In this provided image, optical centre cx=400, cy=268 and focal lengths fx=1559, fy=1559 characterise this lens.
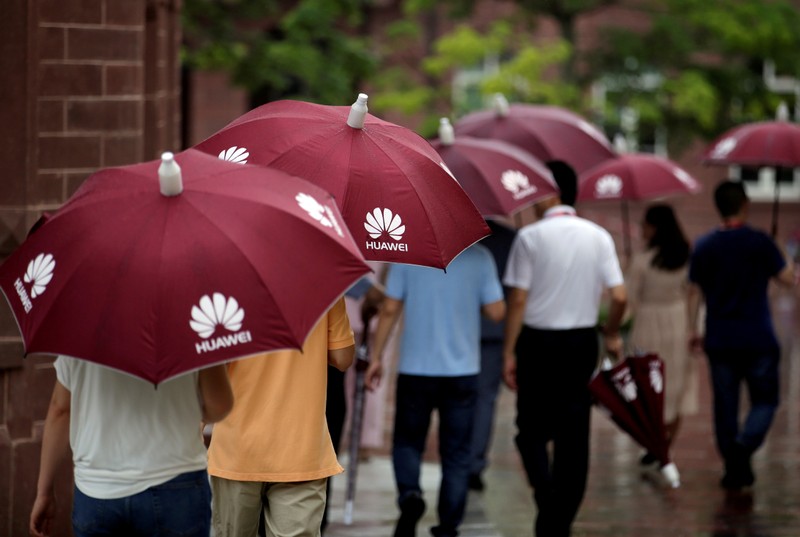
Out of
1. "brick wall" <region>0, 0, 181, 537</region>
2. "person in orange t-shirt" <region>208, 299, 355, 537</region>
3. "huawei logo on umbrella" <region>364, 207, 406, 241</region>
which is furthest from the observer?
"brick wall" <region>0, 0, 181, 537</region>

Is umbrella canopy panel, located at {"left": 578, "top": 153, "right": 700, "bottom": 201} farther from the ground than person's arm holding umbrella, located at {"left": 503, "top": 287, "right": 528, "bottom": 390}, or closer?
farther from the ground

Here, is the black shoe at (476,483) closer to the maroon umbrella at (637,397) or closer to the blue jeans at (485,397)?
the blue jeans at (485,397)

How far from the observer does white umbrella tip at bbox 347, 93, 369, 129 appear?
553 centimetres

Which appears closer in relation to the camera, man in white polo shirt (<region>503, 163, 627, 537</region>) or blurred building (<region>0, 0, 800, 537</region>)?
blurred building (<region>0, 0, 800, 537</region>)

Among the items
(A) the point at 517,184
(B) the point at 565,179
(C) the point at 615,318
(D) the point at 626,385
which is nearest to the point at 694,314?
(D) the point at 626,385

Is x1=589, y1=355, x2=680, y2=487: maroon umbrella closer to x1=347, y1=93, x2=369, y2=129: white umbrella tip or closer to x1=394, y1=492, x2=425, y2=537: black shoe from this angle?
x1=394, y1=492, x2=425, y2=537: black shoe

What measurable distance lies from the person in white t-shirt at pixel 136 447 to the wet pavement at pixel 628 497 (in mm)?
3731

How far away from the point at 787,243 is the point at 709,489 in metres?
18.5

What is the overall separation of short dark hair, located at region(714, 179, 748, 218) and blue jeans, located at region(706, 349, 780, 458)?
34.0 inches

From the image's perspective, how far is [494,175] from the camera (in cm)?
748

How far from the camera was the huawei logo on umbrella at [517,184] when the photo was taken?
24.4ft

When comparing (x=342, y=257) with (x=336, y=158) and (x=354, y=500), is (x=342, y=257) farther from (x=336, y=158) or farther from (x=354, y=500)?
(x=354, y=500)

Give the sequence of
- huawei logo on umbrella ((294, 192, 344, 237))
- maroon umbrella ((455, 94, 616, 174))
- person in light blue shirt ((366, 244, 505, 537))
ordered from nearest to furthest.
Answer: huawei logo on umbrella ((294, 192, 344, 237))
person in light blue shirt ((366, 244, 505, 537))
maroon umbrella ((455, 94, 616, 174))

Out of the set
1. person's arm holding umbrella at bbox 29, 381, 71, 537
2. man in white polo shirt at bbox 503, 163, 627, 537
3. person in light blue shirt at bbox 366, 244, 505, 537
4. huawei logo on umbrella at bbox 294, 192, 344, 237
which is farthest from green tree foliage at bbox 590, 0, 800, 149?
person's arm holding umbrella at bbox 29, 381, 71, 537
